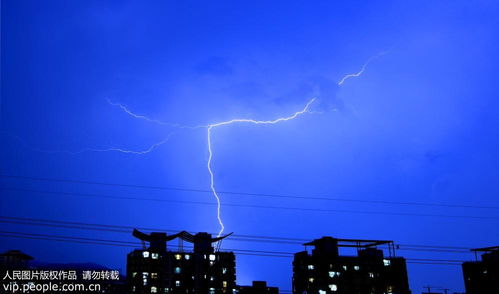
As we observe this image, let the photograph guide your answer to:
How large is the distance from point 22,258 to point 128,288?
1906 cm

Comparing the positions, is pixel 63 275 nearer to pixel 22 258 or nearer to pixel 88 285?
pixel 88 285

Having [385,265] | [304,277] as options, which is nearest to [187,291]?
[304,277]

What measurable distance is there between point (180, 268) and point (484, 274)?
169 ft

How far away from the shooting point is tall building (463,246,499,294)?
77.3m

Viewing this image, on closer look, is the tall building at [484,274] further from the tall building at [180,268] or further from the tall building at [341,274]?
the tall building at [180,268]

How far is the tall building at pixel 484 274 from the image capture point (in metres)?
77.3

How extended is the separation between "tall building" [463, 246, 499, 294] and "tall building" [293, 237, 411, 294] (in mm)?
14715

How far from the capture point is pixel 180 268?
71.9 metres

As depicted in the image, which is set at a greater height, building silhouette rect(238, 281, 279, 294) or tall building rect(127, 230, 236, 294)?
tall building rect(127, 230, 236, 294)

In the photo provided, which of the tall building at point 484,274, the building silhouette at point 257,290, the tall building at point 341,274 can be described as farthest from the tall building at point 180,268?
the tall building at point 484,274

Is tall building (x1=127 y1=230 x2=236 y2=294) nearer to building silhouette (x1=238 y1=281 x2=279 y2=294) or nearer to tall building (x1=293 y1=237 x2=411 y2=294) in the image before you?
building silhouette (x1=238 y1=281 x2=279 y2=294)

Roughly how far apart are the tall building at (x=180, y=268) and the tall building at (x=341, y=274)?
11562 millimetres

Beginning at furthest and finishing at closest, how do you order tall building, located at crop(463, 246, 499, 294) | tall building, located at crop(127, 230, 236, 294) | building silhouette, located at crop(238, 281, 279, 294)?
1. tall building, located at crop(463, 246, 499, 294)
2. building silhouette, located at crop(238, 281, 279, 294)
3. tall building, located at crop(127, 230, 236, 294)

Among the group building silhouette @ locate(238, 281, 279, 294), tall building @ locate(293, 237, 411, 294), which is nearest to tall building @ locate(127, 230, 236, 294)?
building silhouette @ locate(238, 281, 279, 294)
